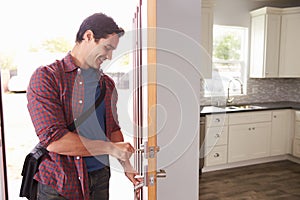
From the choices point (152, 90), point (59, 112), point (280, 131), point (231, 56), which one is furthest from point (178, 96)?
point (280, 131)

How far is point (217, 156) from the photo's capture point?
3.43 m

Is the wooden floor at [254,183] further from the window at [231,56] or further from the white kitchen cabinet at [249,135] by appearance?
the window at [231,56]

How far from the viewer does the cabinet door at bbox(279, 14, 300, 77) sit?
3781 millimetres

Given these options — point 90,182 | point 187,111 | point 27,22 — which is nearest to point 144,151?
point 90,182

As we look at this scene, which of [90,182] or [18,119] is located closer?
[90,182]

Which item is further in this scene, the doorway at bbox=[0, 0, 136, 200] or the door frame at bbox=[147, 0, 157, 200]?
the doorway at bbox=[0, 0, 136, 200]

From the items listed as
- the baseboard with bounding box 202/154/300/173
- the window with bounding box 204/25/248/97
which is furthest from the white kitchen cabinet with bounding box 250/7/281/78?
the baseboard with bounding box 202/154/300/173

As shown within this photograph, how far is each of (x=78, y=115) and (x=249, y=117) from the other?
293 centimetres

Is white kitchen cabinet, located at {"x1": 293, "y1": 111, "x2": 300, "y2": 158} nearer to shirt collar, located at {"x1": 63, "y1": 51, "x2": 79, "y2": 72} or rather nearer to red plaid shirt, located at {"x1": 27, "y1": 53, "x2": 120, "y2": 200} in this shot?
red plaid shirt, located at {"x1": 27, "y1": 53, "x2": 120, "y2": 200}

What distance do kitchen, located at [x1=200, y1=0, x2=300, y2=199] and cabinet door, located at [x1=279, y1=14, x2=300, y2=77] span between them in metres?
0.01

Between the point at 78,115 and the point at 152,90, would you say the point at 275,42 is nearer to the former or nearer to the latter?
the point at 152,90

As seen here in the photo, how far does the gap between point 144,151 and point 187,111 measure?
53cm

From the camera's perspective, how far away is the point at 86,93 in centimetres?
114

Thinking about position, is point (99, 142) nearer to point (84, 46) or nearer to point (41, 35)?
point (84, 46)
